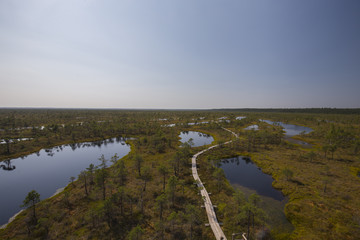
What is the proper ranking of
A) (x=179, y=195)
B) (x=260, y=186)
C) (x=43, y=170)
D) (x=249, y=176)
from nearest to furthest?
(x=179, y=195), (x=260, y=186), (x=249, y=176), (x=43, y=170)

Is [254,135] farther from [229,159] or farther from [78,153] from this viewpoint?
[78,153]

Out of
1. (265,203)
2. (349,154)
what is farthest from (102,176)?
(349,154)

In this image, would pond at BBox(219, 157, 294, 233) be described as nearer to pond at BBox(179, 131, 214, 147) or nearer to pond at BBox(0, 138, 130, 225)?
pond at BBox(179, 131, 214, 147)

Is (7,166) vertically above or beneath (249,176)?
beneath

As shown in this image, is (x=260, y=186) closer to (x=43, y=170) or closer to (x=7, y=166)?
(x=43, y=170)

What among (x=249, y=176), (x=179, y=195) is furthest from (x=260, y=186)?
(x=179, y=195)

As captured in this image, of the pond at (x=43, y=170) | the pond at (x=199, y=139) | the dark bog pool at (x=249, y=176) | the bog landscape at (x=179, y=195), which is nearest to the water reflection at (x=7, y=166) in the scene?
the pond at (x=43, y=170)

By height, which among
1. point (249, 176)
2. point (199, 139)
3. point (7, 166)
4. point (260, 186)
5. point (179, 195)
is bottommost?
point (7, 166)
